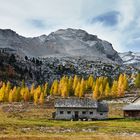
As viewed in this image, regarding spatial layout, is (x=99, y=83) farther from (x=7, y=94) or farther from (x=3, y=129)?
(x=3, y=129)

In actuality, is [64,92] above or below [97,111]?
above

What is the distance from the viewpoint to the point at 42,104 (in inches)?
5866

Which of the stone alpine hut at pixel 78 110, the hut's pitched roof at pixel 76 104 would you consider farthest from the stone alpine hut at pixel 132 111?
the hut's pitched roof at pixel 76 104

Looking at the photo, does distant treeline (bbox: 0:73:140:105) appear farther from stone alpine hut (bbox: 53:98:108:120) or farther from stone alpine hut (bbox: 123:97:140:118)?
stone alpine hut (bbox: 123:97:140:118)

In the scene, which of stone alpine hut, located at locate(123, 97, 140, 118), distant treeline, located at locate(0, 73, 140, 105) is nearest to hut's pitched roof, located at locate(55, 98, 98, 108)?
stone alpine hut, located at locate(123, 97, 140, 118)

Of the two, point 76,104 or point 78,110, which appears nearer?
point 78,110

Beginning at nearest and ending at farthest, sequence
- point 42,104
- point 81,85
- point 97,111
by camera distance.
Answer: point 97,111 < point 42,104 < point 81,85

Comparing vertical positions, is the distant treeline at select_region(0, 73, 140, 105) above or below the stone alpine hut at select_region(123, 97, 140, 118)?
above

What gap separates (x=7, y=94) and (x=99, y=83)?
43.1 metres

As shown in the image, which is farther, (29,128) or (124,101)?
(124,101)

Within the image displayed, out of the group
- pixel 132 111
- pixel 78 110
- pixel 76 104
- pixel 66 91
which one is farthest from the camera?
pixel 66 91

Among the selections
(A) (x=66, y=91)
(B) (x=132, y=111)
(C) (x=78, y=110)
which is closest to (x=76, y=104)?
(C) (x=78, y=110)

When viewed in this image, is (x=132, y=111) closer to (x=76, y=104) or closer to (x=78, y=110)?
(x=78, y=110)

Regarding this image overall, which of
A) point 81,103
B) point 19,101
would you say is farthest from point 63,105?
point 19,101
